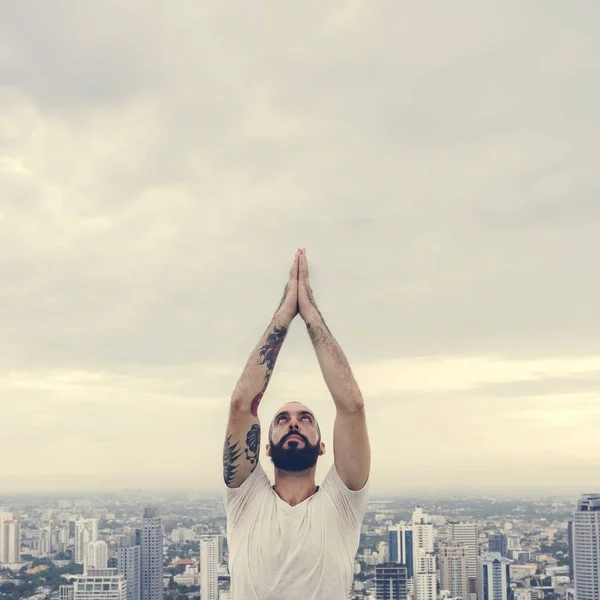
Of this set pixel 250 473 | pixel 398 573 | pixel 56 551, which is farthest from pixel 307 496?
pixel 56 551

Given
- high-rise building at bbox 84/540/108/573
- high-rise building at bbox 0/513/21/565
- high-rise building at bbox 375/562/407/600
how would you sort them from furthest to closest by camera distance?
1. high-rise building at bbox 0/513/21/565
2. high-rise building at bbox 84/540/108/573
3. high-rise building at bbox 375/562/407/600

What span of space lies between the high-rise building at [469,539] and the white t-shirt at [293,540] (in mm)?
27386

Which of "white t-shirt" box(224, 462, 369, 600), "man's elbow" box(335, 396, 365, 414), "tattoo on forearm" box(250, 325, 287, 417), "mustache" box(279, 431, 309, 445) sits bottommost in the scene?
"white t-shirt" box(224, 462, 369, 600)

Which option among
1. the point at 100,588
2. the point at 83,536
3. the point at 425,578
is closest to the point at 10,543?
the point at 83,536

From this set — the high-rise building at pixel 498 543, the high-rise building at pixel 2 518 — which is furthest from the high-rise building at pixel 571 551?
the high-rise building at pixel 2 518

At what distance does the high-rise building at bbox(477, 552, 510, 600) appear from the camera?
2773 centimetres

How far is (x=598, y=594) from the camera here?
2519cm

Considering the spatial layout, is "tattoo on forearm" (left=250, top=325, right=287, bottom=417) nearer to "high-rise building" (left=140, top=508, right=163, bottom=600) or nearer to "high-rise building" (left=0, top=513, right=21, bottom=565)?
"high-rise building" (left=140, top=508, right=163, bottom=600)

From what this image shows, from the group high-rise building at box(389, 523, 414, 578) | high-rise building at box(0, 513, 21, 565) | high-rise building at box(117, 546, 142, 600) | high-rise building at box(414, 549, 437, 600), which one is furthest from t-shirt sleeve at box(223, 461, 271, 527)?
high-rise building at box(0, 513, 21, 565)

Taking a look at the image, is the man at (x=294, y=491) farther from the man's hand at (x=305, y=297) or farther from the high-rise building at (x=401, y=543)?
the high-rise building at (x=401, y=543)

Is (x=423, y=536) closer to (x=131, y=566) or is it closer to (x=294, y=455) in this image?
(x=131, y=566)

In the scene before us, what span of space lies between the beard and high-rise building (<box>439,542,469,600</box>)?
26690mm

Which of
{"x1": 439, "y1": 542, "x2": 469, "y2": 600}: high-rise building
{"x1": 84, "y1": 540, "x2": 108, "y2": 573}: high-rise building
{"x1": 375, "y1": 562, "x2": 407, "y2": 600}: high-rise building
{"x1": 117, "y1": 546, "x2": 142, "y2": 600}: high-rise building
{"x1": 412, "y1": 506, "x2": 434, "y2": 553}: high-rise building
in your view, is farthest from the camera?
{"x1": 412, "y1": 506, "x2": 434, "y2": 553}: high-rise building

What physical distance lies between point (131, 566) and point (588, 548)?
41.7 ft
